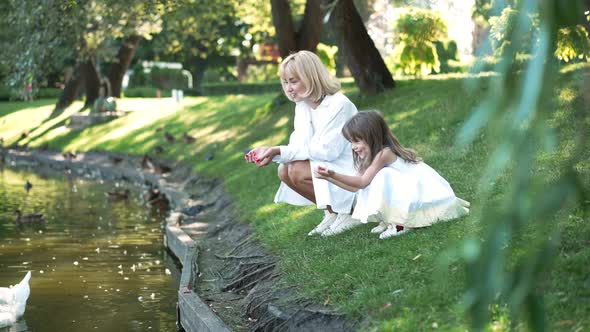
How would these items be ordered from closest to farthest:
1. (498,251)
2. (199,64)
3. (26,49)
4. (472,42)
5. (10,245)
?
(498,251) < (10,245) < (26,49) < (472,42) < (199,64)

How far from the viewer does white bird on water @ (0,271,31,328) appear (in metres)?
8.75

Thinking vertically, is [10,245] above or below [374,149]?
below

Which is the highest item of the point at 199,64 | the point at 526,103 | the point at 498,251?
the point at 526,103

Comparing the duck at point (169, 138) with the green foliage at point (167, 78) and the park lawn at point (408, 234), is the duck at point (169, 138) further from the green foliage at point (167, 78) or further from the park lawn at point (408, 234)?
the green foliage at point (167, 78)

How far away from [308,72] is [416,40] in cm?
1162

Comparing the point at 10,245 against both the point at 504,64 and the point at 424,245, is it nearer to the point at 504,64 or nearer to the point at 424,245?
the point at 424,245

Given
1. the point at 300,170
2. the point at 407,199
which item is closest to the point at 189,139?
the point at 300,170

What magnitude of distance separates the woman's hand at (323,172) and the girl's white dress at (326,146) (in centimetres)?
55

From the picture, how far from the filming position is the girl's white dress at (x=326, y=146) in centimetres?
833

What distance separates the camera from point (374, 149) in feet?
26.1

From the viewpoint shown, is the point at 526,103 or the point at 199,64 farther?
the point at 199,64

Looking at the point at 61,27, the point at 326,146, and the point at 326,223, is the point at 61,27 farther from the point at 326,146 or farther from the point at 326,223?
the point at 326,146

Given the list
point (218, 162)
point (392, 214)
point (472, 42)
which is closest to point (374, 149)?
point (392, 214)

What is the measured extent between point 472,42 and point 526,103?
128ft
